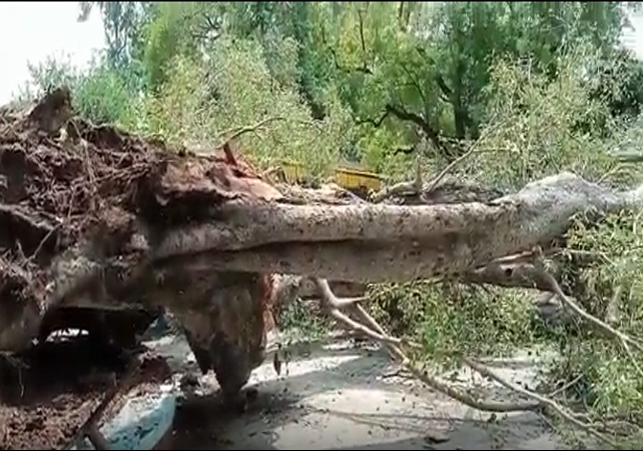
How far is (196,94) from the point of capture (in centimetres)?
332

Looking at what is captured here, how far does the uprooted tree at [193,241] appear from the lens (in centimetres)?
229

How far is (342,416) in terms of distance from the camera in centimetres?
176

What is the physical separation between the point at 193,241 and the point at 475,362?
0.85 metres

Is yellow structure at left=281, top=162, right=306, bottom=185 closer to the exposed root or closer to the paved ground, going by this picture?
the exposed root

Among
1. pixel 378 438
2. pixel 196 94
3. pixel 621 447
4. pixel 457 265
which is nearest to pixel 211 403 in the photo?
pixel 378 438

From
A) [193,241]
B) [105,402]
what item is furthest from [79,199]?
[105,402]

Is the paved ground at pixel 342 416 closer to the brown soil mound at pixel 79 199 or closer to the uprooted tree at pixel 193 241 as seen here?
the uprooted tree at pixel 193 241

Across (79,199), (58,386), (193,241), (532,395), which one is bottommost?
(532,395)

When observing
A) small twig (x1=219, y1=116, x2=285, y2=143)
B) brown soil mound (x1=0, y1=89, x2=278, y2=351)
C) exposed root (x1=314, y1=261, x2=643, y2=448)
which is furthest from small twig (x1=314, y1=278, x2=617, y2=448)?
small twig (x1=219, y1=116, x2=285, y2=143)

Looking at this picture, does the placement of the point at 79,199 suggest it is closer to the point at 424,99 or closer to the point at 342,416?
the point at 342,416

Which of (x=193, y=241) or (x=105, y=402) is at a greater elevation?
(x=193, y=241)

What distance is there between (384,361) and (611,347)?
0.91 meters

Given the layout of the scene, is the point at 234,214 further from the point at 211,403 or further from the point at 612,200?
the point at 612,200

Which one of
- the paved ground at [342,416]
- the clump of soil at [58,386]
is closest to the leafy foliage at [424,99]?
the paved ground at [342,416]
